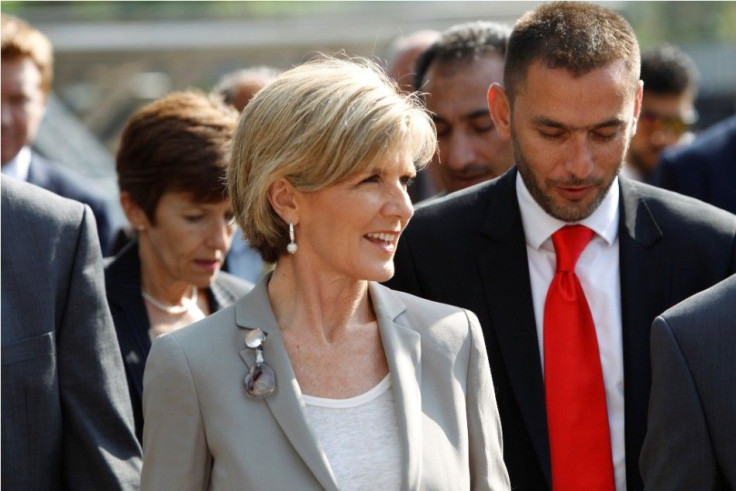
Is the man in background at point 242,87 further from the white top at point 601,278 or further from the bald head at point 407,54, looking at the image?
the white top at point 601,278

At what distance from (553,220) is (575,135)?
0.79 feet

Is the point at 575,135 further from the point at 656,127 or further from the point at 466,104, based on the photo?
the point at 656,127

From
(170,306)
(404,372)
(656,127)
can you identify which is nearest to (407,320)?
(404,372)

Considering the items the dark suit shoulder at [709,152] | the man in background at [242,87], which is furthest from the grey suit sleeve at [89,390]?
the dark suit shoulder at [709,152]

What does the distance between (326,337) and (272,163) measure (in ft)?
1.39

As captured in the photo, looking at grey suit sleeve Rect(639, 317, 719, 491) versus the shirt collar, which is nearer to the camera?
grey suit sleeve Rect(639, 317, 719, 491)

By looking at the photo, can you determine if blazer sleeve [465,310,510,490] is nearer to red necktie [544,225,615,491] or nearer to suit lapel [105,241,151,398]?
red necktie [544,225,615,491]

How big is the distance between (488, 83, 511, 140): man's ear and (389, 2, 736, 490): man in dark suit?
106 millimetres

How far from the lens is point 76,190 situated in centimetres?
583

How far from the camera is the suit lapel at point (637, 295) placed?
3273mm

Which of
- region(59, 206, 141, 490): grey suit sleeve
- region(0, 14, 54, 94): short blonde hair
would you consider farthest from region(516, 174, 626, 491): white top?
region(0, 14, 54, 94): short blonde hair

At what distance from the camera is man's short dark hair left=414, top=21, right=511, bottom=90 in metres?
4.73

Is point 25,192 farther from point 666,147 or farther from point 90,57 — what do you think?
point 90,57

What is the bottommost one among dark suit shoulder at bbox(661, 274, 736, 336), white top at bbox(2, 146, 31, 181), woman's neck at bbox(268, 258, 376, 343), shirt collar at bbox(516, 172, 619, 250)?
white top at bbox(2, 146, 31, 181)
